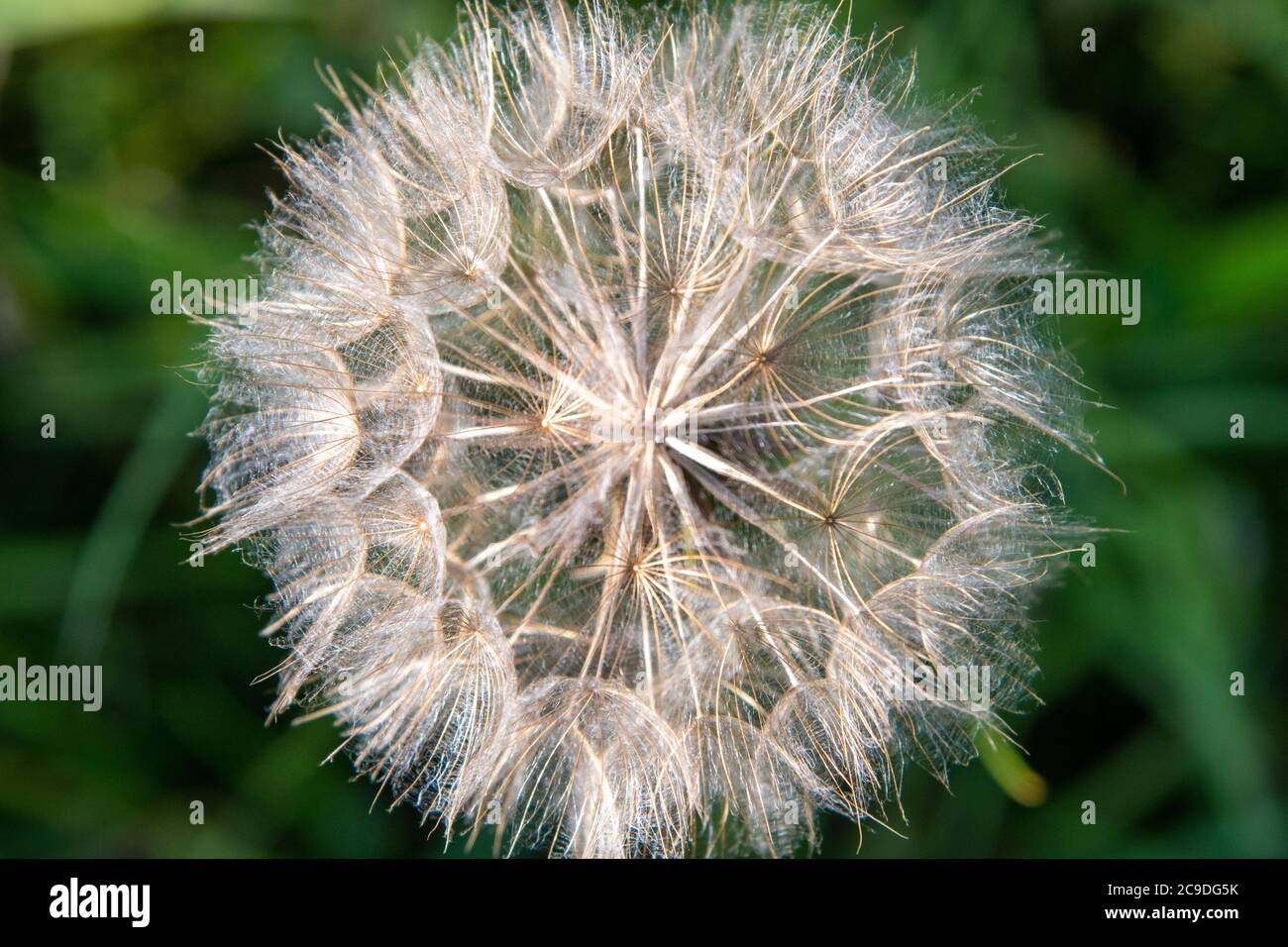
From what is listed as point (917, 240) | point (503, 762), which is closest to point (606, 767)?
point (503, 762)

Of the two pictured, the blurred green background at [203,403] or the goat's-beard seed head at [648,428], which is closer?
the goat's-beard seed head at [648,428]

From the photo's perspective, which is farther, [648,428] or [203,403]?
[203,403]

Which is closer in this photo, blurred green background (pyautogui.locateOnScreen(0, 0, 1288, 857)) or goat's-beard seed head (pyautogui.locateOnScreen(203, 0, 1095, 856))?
goat's-beard seed head (pyautogui.locateOnScreen(203, 0, 1095, 856))

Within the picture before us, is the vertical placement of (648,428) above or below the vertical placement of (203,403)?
below
